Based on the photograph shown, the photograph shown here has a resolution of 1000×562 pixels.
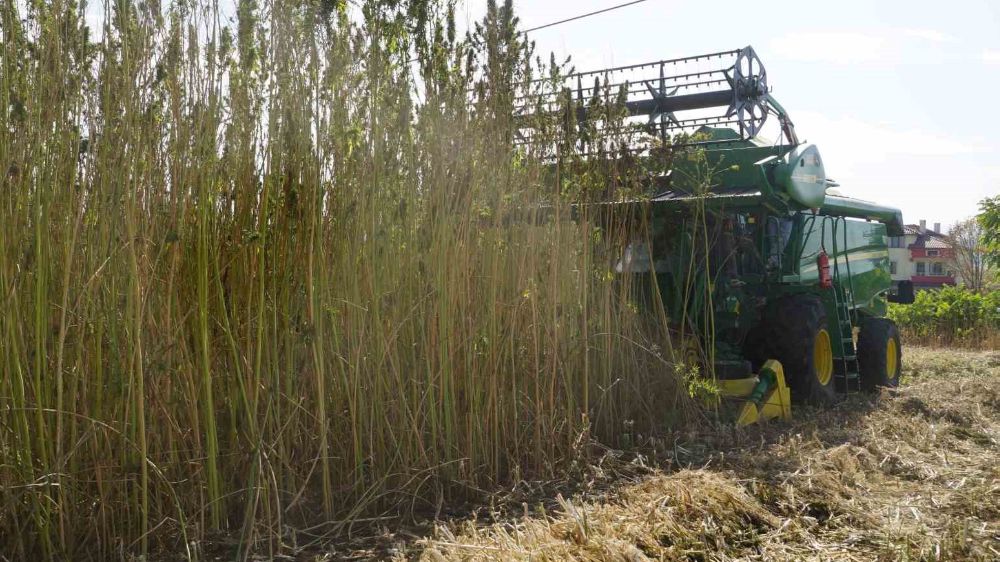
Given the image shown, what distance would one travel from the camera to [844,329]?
24.1 feet

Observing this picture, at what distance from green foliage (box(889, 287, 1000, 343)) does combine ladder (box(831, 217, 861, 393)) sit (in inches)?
338

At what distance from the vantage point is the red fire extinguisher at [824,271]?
688cm

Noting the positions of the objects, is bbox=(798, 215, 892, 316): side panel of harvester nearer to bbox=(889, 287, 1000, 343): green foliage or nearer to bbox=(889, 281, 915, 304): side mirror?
bbox=(889, 281, 915, 304): side mirror

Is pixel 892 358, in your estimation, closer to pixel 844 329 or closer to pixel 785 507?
pixel 844 329

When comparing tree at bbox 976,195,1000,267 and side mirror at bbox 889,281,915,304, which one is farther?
tree at bbox 976,195,1000,267

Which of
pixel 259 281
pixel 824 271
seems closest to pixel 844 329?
pixel 824 271

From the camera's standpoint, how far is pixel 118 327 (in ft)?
9.94

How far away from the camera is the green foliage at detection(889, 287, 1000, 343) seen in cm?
1536

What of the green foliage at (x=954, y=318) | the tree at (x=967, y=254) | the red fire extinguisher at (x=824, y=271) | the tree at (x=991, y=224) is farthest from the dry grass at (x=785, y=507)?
the tree at (x=967, y=254)

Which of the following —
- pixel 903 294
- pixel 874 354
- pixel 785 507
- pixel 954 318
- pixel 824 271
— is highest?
pixel 824 271

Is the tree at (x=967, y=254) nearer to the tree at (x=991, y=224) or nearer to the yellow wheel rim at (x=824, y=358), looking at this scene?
the tree at (x=991, y=224)

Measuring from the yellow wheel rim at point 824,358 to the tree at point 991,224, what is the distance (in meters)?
15.8

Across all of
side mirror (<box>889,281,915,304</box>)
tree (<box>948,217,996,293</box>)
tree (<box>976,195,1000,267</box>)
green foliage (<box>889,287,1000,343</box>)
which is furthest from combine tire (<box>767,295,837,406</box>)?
tree (<box>948,217,996,293</box>)

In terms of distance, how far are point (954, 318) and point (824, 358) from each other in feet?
33.3
